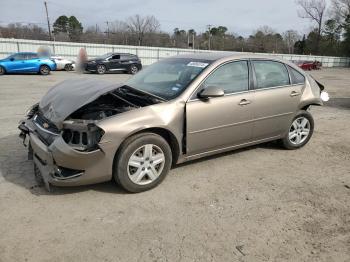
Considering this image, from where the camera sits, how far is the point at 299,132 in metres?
5.87

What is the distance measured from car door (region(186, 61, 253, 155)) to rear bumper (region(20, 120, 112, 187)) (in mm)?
1217

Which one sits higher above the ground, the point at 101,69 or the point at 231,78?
the point at 231,78

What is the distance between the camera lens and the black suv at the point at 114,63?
76.4 ft

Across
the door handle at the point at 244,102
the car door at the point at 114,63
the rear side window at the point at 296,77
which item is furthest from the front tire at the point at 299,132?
the car door at the point at 114,63

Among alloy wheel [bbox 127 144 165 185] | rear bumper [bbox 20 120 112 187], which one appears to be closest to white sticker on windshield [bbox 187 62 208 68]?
alloy wheel [bbox 127 144 165 185]

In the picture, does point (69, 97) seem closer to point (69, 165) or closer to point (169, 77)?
point (69, 165)

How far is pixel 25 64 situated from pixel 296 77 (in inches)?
735

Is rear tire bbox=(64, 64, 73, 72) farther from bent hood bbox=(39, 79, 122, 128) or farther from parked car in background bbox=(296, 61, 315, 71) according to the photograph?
parked car in background bbox=(296, 61, 315, 71)

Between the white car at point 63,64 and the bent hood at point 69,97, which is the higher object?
the bent hood at point 69,97

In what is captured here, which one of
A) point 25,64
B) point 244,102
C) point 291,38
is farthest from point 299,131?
point 291,38

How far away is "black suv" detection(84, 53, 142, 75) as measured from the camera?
23281 millimetres

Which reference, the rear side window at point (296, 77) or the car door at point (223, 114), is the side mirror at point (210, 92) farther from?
the rear side window at point (296, 77)

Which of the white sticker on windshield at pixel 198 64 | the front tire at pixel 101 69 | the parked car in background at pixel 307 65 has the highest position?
the white sticker on windshield at pixel 198 64

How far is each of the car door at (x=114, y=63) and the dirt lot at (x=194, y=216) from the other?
19.6m
